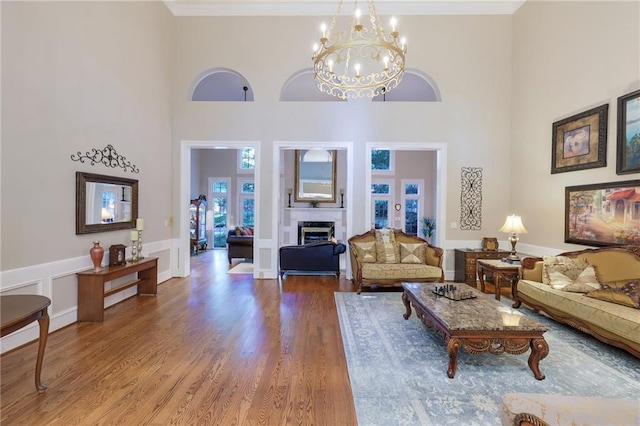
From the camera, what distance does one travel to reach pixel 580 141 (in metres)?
4.39

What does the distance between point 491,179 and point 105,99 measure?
278 inches

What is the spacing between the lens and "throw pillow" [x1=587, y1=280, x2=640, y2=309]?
3.03 m

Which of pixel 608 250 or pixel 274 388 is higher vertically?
pixel 608 250

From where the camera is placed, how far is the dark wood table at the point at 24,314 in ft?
6.62

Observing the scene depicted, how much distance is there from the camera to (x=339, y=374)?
8.63 ft

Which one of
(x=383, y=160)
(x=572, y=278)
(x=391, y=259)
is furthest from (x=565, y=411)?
(x=383, y=160)

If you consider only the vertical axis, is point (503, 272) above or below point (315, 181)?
below

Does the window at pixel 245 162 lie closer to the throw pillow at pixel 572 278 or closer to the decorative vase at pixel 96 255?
the decorative vase at pixel 96 255

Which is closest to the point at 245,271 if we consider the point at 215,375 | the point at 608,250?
the point at 215,375

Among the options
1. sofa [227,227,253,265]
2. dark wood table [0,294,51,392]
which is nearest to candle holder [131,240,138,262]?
dark wood table [0,294,51,392]

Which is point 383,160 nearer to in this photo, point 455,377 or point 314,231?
point 314,231

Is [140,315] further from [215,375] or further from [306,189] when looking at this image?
[306,189]

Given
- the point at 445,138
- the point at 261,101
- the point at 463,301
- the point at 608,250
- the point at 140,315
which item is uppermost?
the point at 261,101

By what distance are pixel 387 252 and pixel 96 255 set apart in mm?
4624
